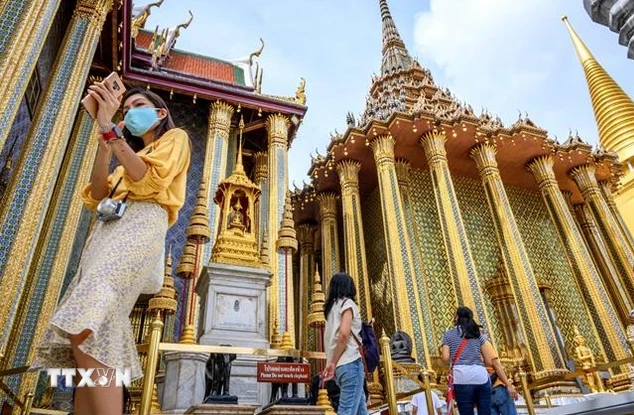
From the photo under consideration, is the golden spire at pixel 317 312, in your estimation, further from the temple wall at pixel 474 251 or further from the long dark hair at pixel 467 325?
the temple wall at pixel 474 251

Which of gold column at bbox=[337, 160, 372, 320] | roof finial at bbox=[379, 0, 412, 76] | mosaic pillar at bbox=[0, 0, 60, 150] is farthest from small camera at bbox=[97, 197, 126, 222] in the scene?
roof finial at bbox=[379, 0, 412, 76]

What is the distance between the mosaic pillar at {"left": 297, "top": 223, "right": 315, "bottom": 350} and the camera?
1280 cm

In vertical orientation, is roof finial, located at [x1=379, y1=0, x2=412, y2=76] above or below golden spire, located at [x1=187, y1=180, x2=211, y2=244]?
above

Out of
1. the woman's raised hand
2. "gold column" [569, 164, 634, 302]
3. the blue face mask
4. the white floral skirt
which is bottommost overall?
the white floral skirt

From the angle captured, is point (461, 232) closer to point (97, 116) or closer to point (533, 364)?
point (533, 364)

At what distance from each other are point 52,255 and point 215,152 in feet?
13.3

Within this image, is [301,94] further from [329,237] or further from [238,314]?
[238,314]

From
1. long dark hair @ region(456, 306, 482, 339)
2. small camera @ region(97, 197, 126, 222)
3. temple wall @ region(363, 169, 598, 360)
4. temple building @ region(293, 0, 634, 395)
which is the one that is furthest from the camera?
temple wall @ region(363, 169, 598, 360)

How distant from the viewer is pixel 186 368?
4.07 meters

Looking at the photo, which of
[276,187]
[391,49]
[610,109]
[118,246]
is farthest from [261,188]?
[610,109]

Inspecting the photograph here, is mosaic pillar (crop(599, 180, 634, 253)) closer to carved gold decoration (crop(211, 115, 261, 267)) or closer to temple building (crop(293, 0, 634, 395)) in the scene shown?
temple building (crop(293, 0, 634, 395))

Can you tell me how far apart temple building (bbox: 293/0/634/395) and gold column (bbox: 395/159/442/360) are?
40mm

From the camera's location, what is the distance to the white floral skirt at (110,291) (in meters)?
1.03

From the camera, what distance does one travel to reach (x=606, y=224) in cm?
1276
